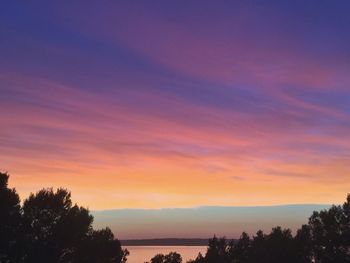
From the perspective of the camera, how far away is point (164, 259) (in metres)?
74.2

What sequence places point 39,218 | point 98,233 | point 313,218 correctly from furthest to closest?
point 313,218
point 98,233
point 39,218

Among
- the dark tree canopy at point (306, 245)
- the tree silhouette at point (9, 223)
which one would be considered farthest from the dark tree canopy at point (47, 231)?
the dark tree canopy at point (306, 245)

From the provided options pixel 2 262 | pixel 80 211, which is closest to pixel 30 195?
pixel 80 211

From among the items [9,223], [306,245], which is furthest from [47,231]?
[306,245]

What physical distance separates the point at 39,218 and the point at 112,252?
13.5 meters

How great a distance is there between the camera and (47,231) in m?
58.3

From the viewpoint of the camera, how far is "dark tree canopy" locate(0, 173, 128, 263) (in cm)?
5422

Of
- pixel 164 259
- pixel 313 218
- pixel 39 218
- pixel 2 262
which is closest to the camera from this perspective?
pixel 2 262

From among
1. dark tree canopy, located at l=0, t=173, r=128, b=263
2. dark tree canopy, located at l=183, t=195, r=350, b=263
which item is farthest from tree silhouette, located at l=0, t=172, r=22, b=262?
dark tree canopy, located at l=183, t=195, r=350, b=263

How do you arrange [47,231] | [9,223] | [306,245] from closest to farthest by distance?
[9,223] → [47,231] → [306,245]

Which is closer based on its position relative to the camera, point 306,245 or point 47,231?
point 47,231

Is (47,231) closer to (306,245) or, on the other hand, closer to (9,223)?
(9,223)

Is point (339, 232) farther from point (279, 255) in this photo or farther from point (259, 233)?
point (259, 233)

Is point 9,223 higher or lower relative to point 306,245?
higher
